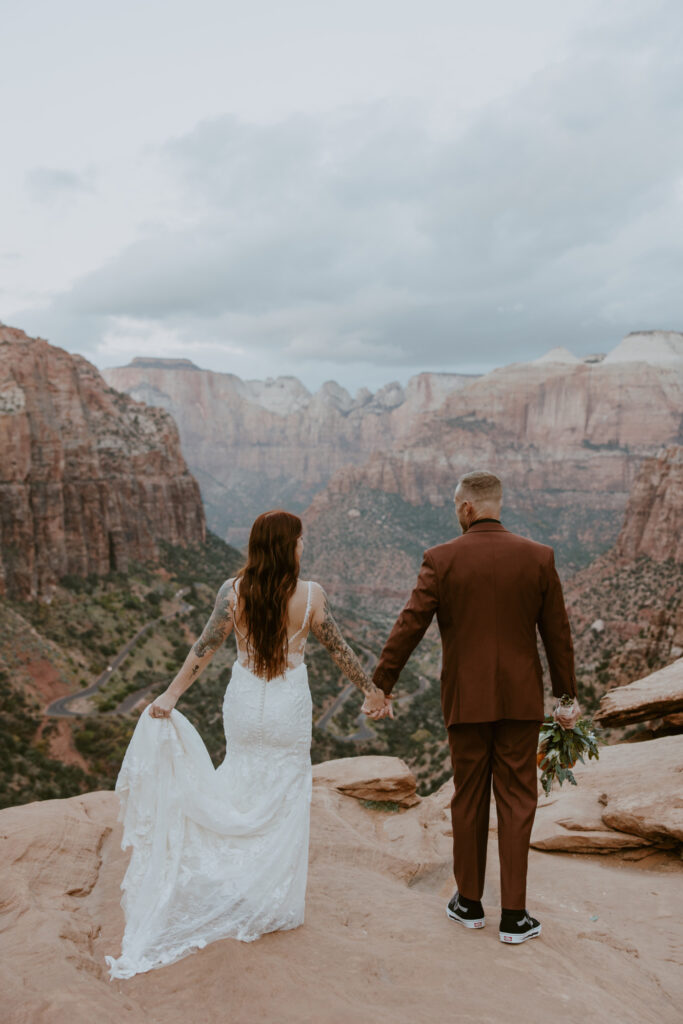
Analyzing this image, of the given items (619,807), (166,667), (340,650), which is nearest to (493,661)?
(340,650)

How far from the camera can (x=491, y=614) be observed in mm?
4617

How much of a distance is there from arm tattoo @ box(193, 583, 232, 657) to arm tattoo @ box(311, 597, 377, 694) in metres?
0.64

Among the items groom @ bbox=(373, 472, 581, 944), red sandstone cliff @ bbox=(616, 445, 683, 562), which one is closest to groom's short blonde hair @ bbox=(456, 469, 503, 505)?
groom @ bbox=(373, 472, 581, 944)

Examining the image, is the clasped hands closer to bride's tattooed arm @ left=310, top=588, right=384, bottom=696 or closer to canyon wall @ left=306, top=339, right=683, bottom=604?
bride's tattooed arm @ left=310, top=588, right=384, bottom=696

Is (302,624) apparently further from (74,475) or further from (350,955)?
(74,475)

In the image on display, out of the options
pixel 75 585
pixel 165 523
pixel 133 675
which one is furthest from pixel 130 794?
pixel 165 523

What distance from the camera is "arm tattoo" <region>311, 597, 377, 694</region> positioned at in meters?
4.85

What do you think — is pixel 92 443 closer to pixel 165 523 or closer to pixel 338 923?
pixel 165 523

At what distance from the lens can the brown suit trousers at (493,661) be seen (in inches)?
181

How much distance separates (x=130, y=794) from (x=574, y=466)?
136000 mm

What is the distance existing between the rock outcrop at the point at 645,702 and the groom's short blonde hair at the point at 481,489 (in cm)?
627

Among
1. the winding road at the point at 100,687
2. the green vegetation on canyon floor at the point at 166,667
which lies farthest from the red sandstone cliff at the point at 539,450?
the winding road at the point at 100,687

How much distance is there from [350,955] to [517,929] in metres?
1.20

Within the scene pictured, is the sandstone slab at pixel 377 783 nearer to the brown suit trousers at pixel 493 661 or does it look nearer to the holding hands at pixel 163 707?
the brown suit trousers at pixel 493 661
